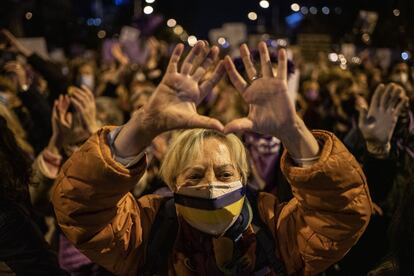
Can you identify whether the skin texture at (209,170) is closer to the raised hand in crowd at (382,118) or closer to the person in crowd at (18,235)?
the person in crowd at (18,235)

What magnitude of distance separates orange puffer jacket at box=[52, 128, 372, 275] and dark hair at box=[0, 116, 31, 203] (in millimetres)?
554

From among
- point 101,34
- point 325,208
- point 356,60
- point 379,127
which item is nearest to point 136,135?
point 325,208

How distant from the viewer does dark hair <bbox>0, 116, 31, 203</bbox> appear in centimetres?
277

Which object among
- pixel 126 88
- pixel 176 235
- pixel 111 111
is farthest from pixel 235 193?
pixel 126 88

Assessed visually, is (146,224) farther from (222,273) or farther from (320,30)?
(320,30)

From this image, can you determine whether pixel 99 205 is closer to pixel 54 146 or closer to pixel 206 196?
pixel 206 196

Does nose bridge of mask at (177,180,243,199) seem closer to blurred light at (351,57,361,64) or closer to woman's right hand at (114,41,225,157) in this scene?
woman's right hand at (114,41,225,157)

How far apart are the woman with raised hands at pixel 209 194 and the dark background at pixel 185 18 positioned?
11.3 ft

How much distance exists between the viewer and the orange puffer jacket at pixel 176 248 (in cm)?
216

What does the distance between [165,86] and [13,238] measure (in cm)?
103

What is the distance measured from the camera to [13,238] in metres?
2.57

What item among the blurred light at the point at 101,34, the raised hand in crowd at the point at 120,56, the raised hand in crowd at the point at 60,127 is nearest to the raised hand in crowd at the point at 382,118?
the raised hand in crowd at the point at 60,127

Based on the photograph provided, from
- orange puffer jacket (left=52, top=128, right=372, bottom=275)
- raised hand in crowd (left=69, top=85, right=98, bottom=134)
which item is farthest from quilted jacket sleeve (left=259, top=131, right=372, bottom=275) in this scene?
raised hand in crowd (left=69, top=85, right=98, bottom=134)

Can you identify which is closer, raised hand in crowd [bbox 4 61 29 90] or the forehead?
the forehead
